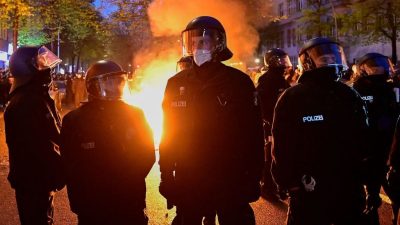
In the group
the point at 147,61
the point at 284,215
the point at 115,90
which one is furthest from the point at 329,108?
the point at 147,61

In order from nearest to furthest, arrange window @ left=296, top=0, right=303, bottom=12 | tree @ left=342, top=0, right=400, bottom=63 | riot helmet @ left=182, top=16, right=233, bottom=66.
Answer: riot helmet @ left=182, top=16, right=233, bottom=66, tree @ left=342, top=0, right=400, bottom=63, window @ left=296, top=0, right=303, bottom=12

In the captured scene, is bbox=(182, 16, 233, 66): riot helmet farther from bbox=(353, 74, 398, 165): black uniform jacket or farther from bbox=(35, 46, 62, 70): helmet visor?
bbox=(353, 74, 398, 165): black uniform jacket

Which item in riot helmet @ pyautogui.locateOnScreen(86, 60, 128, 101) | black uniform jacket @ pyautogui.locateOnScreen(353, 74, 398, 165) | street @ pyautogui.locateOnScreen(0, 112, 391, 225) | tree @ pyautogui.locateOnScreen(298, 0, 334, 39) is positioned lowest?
street @ pyautogui.locateOnScreen(0, 112, 391, 225)

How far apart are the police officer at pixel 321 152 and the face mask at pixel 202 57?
24.4 inches

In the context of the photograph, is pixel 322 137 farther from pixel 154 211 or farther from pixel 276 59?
pixel 276 59

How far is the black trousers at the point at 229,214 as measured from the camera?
3.04 m

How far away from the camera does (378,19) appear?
28.0 meters

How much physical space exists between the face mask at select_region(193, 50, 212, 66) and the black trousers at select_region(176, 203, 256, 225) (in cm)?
102

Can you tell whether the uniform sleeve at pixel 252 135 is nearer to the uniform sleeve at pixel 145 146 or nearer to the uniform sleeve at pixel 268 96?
the uniform sleeve at pixel 145 146

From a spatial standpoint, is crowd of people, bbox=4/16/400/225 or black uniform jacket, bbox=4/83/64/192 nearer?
crowd of people, bbox=4/16/400/225

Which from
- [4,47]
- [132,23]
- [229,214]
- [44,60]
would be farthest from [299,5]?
[229,214]

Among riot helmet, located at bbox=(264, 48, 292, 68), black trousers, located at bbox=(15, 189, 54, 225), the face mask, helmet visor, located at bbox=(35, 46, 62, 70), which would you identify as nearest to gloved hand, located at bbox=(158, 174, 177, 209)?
the face mask

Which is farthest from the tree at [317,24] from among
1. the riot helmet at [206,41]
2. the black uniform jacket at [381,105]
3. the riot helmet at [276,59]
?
the riot helmet at [206,41]

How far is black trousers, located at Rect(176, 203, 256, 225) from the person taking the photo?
304 centimetres
